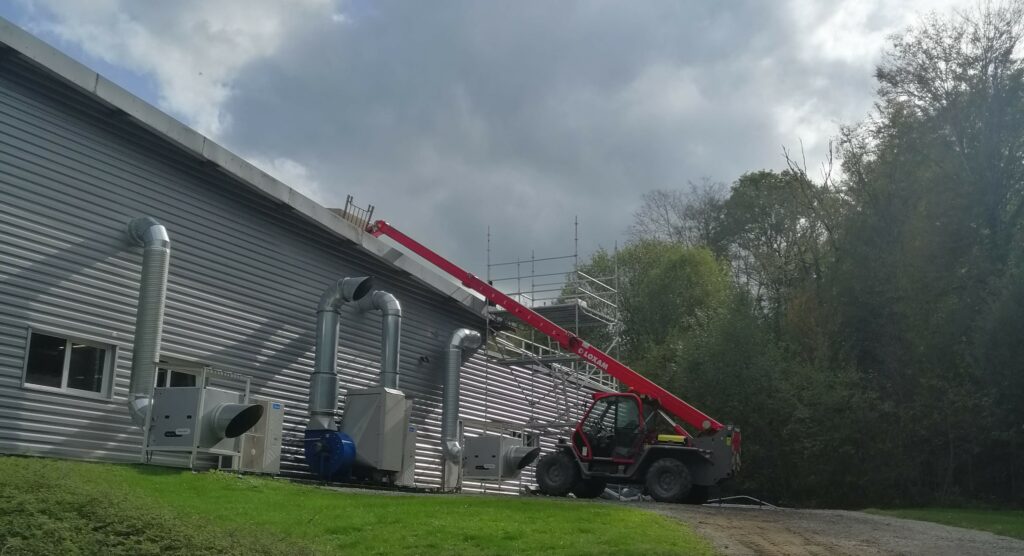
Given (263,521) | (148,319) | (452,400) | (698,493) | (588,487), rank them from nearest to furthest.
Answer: (263,521) < (148,319) < (698,493) < (588,487) < (452,400)

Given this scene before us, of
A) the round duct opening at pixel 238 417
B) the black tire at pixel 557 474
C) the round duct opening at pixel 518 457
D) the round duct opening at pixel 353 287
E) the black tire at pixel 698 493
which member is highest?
the round duct opening at pixel 353 287

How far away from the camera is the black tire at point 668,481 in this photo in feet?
69.8

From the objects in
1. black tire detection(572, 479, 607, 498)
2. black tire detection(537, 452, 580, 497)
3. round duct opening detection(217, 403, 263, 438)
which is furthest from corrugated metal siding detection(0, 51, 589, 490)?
black tire detection(572, 479, 607, 498)

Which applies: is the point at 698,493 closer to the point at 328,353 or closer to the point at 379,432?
the point at 379,432

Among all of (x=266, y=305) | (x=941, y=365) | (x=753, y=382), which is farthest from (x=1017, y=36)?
(x=266, y=305)

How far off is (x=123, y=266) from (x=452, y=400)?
→ 1016 cm

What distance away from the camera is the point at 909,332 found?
30672 millimetres

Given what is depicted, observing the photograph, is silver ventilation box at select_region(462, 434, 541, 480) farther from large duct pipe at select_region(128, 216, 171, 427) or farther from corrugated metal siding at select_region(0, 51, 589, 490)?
large duct pipe at select_region(128, 216, 171, 427)

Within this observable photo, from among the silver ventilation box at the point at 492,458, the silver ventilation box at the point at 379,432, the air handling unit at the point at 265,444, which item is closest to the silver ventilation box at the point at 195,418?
the air handling unit at the point at 265,444

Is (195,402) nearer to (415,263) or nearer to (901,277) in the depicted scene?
(415,263)

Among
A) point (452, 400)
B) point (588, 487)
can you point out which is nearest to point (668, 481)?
point (588, 487)

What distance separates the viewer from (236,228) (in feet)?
67.4

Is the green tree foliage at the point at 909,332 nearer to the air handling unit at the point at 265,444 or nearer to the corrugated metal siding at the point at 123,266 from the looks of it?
the corrugated metal siding at the point at 123,266

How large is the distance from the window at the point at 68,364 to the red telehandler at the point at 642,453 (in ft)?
33.3
